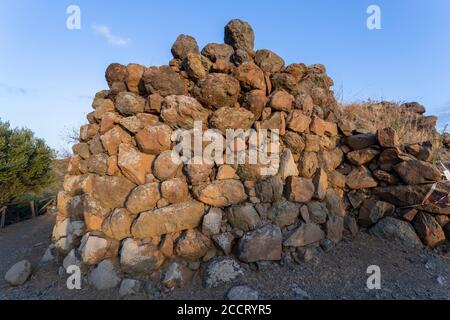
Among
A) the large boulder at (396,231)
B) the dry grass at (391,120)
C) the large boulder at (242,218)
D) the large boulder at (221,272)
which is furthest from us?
the dry grass at (391,120)

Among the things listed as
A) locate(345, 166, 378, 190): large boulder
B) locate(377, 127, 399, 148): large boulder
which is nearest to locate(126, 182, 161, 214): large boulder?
locate(345, 166, 378, 190): large boulder

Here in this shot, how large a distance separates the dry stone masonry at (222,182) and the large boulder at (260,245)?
0.01 meters

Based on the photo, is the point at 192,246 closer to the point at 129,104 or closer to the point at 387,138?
the point at 129,104

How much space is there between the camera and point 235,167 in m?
3.13

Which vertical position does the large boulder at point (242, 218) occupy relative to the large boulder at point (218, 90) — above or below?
below

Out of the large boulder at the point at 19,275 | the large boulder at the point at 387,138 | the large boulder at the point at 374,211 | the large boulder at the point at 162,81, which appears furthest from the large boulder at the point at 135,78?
the large boulder at the point at 374,211

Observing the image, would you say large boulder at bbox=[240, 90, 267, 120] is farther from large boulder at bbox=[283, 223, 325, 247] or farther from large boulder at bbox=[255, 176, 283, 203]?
large boulder at bbox=[283, 223, 325, 247]

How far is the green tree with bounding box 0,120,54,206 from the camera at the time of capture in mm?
6977

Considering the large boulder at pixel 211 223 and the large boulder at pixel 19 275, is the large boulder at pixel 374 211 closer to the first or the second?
the large boulder at pixel 211 223

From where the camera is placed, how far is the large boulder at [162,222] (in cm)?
288

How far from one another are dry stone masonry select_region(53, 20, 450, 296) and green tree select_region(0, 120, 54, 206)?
4.95 metres

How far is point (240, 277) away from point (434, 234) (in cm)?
253

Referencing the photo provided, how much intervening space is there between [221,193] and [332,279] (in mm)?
1483

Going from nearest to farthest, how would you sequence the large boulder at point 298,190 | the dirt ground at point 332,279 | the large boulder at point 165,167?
1. the dirt ground at point 332,279
2. the large boulder at point 165,167
3. the large boulder at point 298,190
